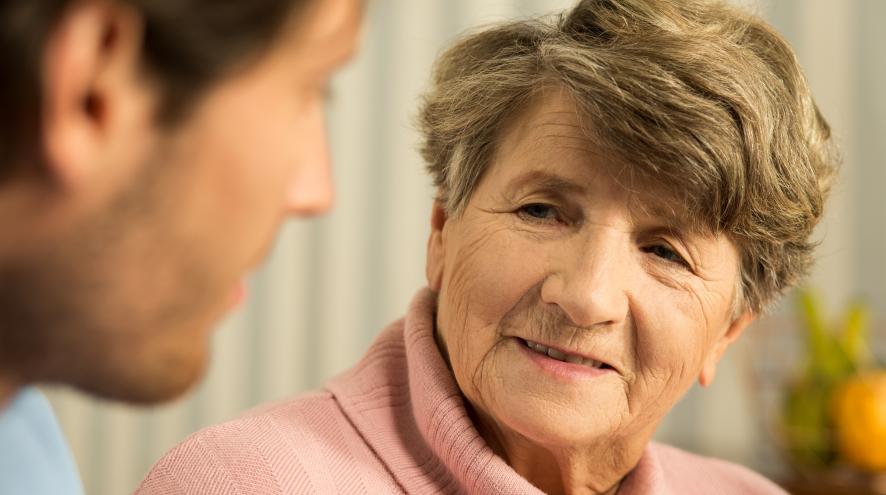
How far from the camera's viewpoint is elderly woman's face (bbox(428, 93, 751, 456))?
1206 millimetres

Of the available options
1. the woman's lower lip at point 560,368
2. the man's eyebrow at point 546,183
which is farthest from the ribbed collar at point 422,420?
the man's eyebrow at point 546,183

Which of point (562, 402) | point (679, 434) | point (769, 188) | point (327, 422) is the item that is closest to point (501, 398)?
point (562, 402)

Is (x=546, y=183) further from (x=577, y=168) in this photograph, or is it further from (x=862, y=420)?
(x=862, y=420)

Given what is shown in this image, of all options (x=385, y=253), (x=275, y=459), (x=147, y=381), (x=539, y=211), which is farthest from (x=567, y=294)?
(x=385, y=253)

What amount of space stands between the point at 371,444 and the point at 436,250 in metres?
0.27

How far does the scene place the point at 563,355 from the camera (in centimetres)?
123

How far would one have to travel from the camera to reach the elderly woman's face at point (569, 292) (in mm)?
1206

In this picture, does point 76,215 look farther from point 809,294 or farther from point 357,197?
point 357,197

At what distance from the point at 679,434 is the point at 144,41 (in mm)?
2610

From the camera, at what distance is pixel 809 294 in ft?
8.11

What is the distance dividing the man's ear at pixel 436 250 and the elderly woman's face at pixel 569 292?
0.17ft

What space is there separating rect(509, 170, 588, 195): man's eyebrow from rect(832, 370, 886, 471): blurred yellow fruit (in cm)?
131

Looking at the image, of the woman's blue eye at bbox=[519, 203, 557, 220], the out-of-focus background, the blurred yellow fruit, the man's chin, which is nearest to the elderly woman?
the woman's blue eye at bbox=[519, 203, 557, 220]

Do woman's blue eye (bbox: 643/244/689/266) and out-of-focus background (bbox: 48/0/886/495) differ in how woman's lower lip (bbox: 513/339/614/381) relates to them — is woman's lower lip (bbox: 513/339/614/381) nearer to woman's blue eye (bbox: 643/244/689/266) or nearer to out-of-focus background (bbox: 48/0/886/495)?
woman's blue eye (bbox: 643/244/689/266)
